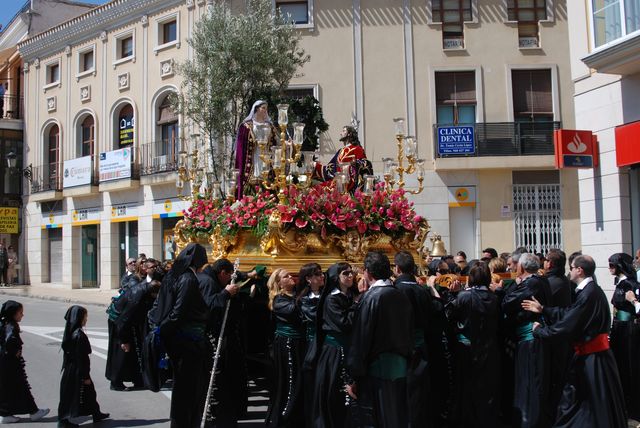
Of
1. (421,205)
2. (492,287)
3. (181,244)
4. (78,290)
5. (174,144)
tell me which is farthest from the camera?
(78,290)

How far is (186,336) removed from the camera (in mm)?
6285

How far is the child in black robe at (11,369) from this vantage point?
24.4ft

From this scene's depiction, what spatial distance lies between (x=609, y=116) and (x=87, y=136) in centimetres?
2201

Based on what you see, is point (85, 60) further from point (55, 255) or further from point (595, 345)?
point (595, 345)

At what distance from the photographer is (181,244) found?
1010 cm

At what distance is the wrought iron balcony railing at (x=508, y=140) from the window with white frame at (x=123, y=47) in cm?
1293

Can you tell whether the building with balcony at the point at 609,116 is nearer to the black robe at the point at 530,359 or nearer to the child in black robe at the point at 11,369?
the black robe at the point at 530,359

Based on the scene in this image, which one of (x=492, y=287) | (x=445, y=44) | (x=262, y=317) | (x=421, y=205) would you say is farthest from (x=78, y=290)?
(x=492, y=287)

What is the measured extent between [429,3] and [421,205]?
6778 mm

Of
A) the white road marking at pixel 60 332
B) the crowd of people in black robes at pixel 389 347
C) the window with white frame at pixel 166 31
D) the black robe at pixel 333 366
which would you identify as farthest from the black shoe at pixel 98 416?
the window with white frame at pixel 166 31

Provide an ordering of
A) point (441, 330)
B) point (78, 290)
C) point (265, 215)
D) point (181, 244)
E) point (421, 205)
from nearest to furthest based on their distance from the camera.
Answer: point (441, 330)
point (265, 215)
point (181, 244)
point (421, 205)
point (78, 290)

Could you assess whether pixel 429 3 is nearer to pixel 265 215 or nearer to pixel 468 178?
pixel 468 178

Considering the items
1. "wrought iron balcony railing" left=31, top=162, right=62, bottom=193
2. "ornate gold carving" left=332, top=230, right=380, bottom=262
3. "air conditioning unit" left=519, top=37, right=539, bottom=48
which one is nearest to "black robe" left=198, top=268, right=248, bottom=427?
"ornate gold carving" left=332, top=230, right=380, bottom=262

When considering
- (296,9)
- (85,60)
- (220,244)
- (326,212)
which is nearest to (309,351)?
(326,212)
